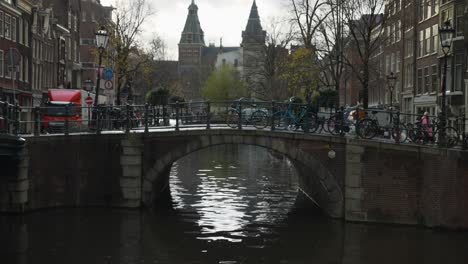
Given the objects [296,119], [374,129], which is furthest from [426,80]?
[374,129]

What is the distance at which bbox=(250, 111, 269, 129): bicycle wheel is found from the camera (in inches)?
895

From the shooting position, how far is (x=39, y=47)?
52.4m

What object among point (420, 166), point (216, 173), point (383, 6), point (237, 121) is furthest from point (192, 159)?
point (420, 166)

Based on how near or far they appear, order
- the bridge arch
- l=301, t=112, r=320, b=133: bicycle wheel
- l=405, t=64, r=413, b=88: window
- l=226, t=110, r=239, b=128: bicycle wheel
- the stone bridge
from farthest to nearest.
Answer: l=405, t=64, r=413, b=88: window < l=226, t=110, r=239, b=128: bicycle wheel < l=301, t=112, r=320, b=133: bicycle wheel < the bridge arch < the stone bridge

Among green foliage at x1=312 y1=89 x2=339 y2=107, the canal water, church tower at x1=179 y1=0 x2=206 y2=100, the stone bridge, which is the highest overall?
church tower at x1=179 y1=0 x2=206 y2=100

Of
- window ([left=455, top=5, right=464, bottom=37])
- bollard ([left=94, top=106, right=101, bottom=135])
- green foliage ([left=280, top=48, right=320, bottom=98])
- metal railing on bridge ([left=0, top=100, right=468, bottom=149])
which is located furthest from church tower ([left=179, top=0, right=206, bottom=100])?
bollard ([left=94, top=106, right=101, bottom=135])

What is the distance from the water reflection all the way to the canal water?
0.19 ft

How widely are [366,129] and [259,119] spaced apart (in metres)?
3.80

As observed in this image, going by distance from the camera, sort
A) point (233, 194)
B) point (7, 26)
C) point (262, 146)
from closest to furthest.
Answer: point (262, 146)
point (233, 194)
point (7, 26)

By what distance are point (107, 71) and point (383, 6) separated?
1706cm

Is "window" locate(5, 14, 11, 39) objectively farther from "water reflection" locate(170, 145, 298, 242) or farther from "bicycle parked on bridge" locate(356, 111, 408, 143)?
"bicycle parked on bridge" locate(356, 111, 408, 143)

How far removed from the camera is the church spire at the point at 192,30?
6959 inches

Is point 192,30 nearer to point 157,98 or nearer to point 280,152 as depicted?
point 157,98

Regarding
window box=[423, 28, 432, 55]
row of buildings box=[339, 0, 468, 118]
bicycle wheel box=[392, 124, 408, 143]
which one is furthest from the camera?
window box=[423, 28, 432, 55]
